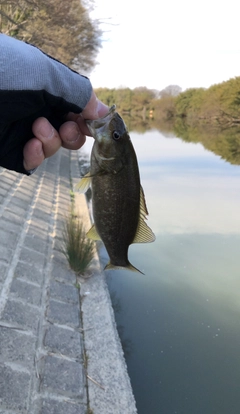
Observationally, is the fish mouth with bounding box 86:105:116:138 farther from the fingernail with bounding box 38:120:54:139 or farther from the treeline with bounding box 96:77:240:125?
the treeline with bounding box 96:77:240:125

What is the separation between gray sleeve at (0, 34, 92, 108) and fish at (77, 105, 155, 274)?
29 cm

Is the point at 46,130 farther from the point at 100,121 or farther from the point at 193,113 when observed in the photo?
the point at 193,113

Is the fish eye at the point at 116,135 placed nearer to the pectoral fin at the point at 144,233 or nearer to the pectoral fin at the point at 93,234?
the pectoral fin at the point at 144,233

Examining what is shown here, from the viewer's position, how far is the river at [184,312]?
5.49m

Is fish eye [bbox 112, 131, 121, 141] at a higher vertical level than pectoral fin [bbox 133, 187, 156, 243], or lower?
higher

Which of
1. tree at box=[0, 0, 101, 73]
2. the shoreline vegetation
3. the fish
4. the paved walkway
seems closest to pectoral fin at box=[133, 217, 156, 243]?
the fish

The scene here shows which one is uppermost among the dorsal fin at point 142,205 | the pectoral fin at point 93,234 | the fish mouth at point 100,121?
the fish mouth at point 100,121

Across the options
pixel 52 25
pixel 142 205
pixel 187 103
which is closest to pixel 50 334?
pixel 142 205

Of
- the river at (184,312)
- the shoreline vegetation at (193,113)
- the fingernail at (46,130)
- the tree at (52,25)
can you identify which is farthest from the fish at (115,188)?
the shoreline vegetation at (193,113)

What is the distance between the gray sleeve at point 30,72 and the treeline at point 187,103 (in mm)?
54527

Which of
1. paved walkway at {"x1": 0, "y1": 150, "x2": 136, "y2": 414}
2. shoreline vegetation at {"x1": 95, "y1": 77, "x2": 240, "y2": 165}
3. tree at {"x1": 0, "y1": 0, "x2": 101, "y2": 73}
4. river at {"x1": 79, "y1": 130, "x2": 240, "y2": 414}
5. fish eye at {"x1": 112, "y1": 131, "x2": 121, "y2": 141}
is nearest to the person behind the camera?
fish eye at {"x1": 112, "y1": 131, "x2": 121, "y2": 141}

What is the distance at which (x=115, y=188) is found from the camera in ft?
7.66

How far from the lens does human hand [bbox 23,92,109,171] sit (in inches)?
92.6

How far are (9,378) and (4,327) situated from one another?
0.74 meters
